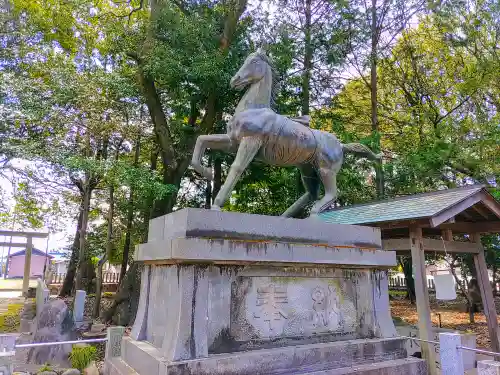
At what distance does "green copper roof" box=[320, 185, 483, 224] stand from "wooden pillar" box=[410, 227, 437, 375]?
1.62 feet

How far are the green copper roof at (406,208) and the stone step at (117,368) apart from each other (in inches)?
201

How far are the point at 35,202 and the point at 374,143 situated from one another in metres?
12.1

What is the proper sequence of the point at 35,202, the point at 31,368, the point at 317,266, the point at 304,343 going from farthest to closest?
the point at 35,202 < the point at 31,368 < the point at 317,266 < the point at 304,343

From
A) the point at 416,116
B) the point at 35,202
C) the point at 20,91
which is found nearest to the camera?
the point at 20,91

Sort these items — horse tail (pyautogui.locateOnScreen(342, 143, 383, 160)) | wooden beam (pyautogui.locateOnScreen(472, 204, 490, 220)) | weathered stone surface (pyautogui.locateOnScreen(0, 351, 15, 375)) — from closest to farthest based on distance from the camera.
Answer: weathered stone surface (pyautogui.locateOnScreen(0, 351, 15, 375)) < horse tail (pyautogui.locateOnScreen(342, 143, 383, 160)) < wooden beam (pyautogui.locateOnScreen(472, 204, 490, 220))

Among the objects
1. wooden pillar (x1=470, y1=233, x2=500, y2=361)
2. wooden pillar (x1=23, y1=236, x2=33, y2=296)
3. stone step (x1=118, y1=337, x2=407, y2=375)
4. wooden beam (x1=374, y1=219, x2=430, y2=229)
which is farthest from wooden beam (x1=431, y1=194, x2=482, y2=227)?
wooden pillar (x1=23, y1=236, x2=33, y2=296)

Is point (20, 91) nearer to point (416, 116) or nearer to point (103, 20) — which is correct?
point (103, 20)

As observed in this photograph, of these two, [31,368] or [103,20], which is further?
[103,20]

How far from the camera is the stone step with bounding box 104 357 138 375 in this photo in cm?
388

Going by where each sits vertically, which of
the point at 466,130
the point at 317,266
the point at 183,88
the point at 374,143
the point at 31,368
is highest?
the point at 183,88

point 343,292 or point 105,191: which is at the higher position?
point 105,191

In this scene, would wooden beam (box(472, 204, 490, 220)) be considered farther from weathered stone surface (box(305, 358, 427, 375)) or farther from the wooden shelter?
weathered stone surface (box(305, 358, 427, 375))

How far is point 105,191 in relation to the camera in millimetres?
13703

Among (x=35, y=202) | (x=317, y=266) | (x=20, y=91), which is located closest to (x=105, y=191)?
(x=35, y=202)
